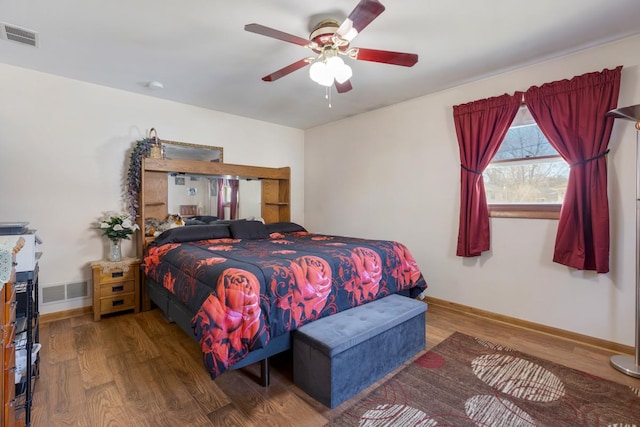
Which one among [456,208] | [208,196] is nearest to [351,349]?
[456,208]

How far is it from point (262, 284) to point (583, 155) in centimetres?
285

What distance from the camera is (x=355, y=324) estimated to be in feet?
6.72

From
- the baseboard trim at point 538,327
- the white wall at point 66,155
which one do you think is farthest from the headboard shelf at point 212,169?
the baseboard trim at point 538,327

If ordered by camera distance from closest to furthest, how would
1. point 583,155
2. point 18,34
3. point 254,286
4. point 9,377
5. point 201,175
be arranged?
point 9,377
point 254,286
point 18,34
point 583,155
point 201,175

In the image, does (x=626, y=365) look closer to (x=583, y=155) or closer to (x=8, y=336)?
(x=583, y=155)

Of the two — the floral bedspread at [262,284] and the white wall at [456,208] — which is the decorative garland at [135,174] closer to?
the floral bedspread at [262,284]

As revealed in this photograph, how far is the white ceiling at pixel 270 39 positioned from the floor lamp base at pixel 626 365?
253 cm

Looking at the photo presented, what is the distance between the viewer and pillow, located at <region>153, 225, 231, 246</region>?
331cm

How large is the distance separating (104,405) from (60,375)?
0.61m

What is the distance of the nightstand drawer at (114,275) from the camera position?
10.2 feet

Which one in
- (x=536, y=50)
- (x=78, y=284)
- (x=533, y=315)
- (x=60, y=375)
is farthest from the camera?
(x=78, y=284)

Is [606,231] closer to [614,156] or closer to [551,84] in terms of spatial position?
[614,156]

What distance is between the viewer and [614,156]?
2.48 metres

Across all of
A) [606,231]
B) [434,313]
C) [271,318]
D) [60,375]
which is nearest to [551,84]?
[606,231]
